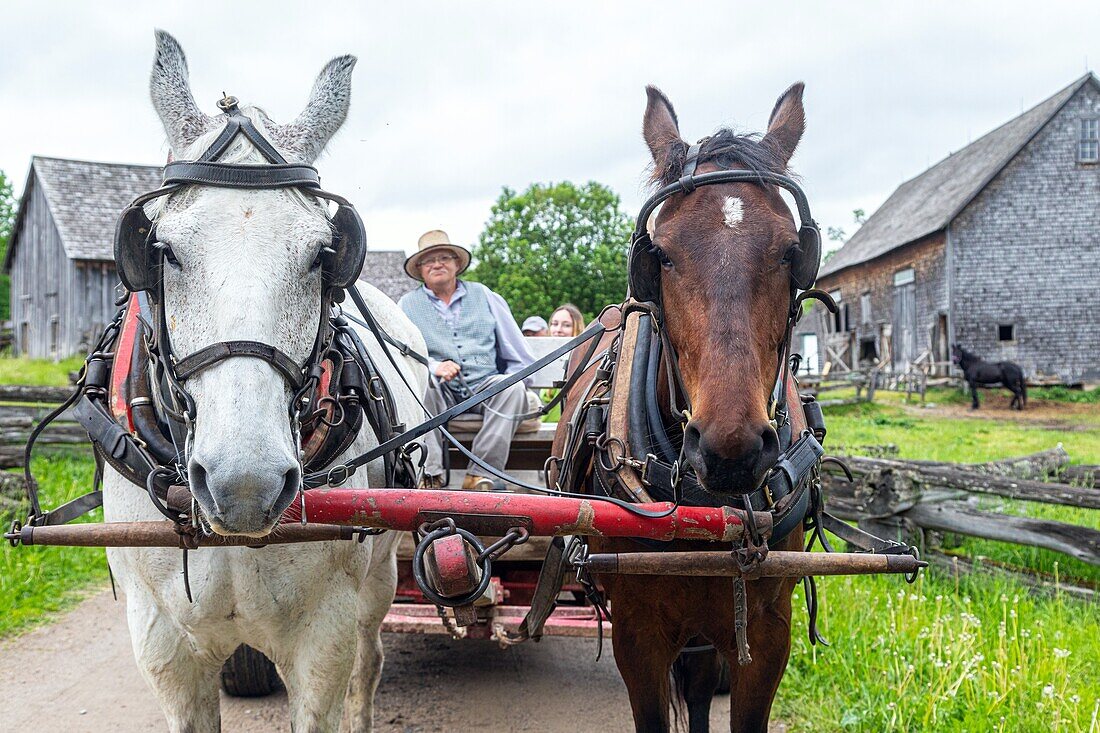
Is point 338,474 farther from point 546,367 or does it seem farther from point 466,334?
point 546,367

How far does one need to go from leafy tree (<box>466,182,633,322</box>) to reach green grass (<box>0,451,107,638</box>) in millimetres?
13716

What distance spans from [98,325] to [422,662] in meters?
22.0

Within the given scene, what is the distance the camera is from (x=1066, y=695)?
10.4 feet

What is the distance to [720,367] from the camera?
182 centimetres

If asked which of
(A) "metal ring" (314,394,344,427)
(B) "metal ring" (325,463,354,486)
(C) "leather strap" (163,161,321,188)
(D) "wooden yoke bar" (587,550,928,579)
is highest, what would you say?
(C) "leather strap" (163,161,321,188)

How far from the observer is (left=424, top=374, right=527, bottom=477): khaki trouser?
157 inches

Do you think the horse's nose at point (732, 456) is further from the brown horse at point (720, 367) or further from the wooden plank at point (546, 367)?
the wooden plank at point (546, 367)

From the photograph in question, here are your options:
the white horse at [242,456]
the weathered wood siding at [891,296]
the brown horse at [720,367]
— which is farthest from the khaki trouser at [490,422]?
the weathered wood siding at [891,296]

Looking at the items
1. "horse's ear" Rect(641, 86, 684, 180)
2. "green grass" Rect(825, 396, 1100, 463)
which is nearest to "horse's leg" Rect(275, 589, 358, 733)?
"horse's ear" Rect(641, 86, 684, 180)

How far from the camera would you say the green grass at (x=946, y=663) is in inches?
125

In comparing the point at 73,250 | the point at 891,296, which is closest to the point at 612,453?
the point at 73,250

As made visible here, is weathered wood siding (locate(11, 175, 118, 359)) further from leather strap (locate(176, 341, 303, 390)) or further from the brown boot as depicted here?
leather strap (locate(176, 341, 303, 390))

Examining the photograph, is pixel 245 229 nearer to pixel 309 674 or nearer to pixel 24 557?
pixel 309 674

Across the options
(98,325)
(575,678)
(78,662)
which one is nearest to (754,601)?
(575,678)
